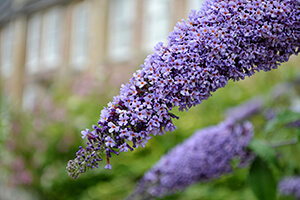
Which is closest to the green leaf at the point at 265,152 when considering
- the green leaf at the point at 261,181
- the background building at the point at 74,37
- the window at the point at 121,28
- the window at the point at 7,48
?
the green leaf at the point at 261,181

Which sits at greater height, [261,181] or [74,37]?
[74,37]

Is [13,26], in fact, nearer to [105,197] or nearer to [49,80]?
[49,80]

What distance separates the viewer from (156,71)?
1.18 metres

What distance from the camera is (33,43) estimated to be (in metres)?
18.3

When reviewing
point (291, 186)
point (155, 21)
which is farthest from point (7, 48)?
point (291, 186)

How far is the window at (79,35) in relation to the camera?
14477 millimetres

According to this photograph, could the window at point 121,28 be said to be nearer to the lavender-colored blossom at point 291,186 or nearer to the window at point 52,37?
the window at point 52,37

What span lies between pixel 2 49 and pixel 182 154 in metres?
20.6

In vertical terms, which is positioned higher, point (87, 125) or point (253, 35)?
point (87, 125)

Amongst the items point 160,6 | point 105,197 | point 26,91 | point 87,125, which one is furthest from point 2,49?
point 105,197

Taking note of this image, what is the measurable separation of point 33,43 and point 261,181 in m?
17.9

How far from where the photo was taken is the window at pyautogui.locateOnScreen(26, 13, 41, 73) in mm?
17828

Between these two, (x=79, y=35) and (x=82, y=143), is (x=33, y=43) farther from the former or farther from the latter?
(x=82, y=143)

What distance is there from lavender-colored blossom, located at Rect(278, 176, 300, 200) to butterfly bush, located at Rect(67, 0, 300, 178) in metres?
1.71
